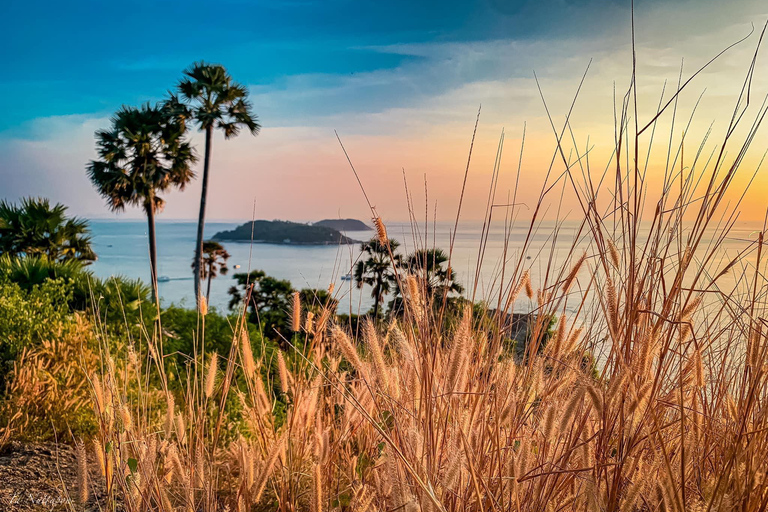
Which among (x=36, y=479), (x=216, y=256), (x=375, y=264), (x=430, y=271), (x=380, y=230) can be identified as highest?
(x=380, y=230)

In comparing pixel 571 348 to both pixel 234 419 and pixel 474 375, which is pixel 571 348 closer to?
pixel 474 375

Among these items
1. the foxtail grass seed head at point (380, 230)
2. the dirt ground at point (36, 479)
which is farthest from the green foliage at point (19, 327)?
the foxtail grass seed head at point (380, 230)

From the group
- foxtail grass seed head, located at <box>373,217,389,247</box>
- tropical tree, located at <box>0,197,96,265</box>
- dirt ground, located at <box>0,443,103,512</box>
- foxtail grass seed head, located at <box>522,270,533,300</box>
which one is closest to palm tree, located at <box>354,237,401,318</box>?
foxtail grass seed head, located at <box>373,217,389,247</box>

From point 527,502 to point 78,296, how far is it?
5563 millimetres

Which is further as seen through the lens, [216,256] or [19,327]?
[216,256]

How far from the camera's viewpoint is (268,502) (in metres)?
2.55

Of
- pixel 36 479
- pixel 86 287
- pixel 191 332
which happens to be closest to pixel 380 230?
pixel 36 479

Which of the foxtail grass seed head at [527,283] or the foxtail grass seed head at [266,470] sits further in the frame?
the foxtail grass seed head at [527,283]

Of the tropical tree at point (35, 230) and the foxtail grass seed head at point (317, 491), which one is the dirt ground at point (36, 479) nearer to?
the foxtail grass seed head at point (317, 491)

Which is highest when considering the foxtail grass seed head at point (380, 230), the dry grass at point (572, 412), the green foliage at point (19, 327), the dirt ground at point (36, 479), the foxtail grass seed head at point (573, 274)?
the foxtail grass seed head at point (380, 230)

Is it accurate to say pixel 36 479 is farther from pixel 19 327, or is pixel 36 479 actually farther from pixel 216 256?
pixel 216 256

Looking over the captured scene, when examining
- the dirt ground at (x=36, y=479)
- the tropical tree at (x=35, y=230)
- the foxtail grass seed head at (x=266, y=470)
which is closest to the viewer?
the foxtail grass seed head at (x=266, y=470)

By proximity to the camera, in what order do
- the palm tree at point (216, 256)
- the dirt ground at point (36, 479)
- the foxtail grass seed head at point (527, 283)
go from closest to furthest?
the foxtail grass seed head at point (527, 283)
the dirt ground at point (36, 479)
the palm tree at point (216, 256)

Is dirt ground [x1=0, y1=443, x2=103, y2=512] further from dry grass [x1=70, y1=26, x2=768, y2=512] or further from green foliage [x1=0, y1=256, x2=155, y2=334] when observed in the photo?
green foliage [x1=0, y1=256, x2=155, y2=334]
